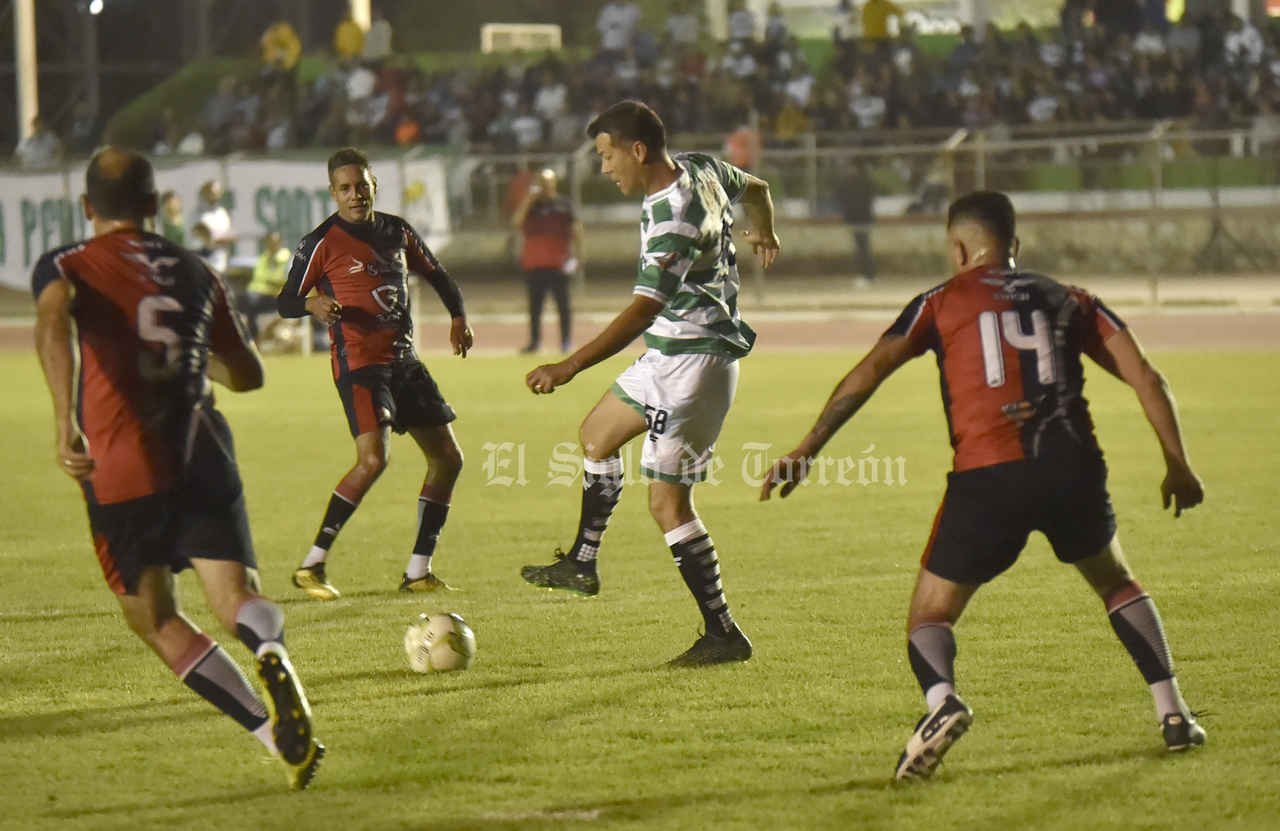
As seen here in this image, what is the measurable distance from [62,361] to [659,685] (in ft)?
7.90

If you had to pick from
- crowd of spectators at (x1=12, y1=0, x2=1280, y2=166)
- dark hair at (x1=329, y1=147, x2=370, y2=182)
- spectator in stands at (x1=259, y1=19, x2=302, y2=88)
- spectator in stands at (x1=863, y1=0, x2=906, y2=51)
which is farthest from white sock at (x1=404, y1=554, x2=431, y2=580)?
spectator in stands at (x1=259, y1=19, x2=302, y2=88)

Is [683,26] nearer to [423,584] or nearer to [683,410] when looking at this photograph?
[423,584]

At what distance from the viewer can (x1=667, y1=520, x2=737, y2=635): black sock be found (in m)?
6.10

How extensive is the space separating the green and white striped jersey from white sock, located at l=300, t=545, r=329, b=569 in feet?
7.29

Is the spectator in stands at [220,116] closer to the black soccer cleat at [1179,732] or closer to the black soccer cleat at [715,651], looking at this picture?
the black soccer cleat at [715,651]

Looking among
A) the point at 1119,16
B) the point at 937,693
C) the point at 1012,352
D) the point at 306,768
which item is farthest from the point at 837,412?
the point at 1119,16

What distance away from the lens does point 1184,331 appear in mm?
20906

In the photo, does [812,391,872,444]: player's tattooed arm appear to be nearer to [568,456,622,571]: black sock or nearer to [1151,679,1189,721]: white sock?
[1151,679,1189,721]: white sock

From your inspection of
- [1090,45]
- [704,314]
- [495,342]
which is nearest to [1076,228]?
[1090,45]

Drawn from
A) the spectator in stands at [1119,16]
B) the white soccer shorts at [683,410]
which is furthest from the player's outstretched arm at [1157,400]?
the spectator in stands at [1119,16]

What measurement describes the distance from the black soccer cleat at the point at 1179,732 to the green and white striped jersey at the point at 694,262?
2.12m

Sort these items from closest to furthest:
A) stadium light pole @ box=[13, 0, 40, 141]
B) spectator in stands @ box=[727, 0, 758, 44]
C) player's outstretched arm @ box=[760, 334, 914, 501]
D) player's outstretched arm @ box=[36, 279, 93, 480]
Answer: player's outstretched arm @ box=[36, 279, 93, 480]
player's outstretched arm @ box=[760, 334, 914, 501]
stadium light pole @ box=[13, 0, 40, 141]
spectator in stands @ box=[727, 0, 758, 44]

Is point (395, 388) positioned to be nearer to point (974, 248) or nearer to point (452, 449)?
point (452, 449)

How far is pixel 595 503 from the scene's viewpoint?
665 centimetres
